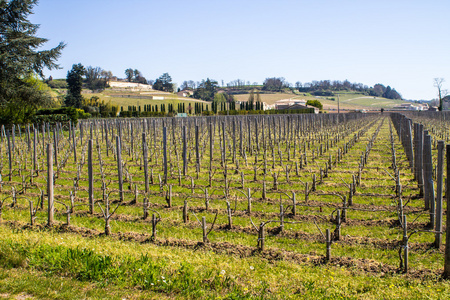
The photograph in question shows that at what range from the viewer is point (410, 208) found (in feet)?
29.5

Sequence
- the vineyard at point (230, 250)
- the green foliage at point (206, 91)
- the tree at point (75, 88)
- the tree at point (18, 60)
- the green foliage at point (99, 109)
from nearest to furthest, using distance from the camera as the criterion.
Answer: the vineyard at point (230, 250), the tree at point (18, 60), the green foliage at point (99, 109), the tree at point (75, 88), the green foliage at point (206, 91)

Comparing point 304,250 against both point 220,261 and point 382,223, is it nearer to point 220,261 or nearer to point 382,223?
point 220,261

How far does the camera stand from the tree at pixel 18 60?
86.6 feet

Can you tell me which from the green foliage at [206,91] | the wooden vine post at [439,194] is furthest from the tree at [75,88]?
the green foliage at [206,91]

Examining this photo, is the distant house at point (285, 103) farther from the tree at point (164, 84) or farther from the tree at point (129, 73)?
the tree at point (129, 73)

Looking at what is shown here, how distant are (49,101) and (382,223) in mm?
28505

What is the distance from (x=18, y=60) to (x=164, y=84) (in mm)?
134318

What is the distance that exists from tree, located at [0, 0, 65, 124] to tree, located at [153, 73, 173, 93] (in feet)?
424

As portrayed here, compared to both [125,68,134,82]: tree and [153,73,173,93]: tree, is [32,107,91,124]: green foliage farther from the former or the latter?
[125,68,134,82]: tree

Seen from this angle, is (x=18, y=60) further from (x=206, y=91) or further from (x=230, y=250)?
(x=206, y=91)

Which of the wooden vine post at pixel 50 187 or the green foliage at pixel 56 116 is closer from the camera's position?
the wooden vine post at pixel 50 187

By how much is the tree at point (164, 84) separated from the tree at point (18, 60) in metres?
129

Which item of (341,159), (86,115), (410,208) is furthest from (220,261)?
(86,115)

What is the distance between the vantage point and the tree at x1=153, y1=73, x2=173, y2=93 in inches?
6206
